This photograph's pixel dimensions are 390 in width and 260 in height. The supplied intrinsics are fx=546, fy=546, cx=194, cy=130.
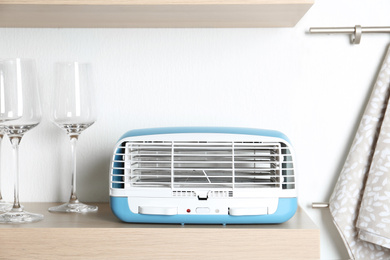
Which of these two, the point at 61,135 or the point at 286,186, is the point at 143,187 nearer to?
the point at 286,186

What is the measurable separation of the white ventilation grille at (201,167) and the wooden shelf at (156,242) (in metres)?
0.07

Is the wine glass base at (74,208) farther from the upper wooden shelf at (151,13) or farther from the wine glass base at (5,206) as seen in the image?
the upper wooden shelf at (151,13)

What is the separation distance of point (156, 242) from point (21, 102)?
14.1 inches

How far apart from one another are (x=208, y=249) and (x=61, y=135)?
50 cm

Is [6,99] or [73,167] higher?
[6,99]

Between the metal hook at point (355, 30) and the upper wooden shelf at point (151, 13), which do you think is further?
the metal hook at point (355, 30)

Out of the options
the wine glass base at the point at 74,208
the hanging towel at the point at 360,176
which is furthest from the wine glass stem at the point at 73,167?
the hanging towel at the point at 360,176

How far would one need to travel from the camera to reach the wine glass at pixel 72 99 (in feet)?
3.55

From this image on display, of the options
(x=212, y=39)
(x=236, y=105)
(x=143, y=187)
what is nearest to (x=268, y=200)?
(x=143, y=187)

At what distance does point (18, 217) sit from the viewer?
0.99m

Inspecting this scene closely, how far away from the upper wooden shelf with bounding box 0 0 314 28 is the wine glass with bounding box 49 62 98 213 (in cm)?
11

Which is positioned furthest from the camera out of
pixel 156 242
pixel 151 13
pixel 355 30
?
pixel 355 30

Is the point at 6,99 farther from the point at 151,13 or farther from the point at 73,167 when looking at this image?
the point at 151,13

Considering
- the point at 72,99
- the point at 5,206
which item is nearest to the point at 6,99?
the point at 72,99
